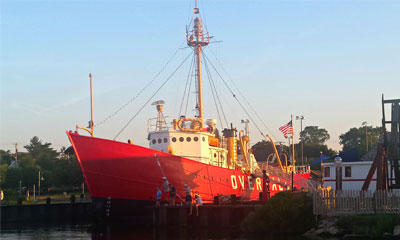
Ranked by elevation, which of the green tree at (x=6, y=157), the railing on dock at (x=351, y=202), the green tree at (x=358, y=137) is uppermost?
the green tree at (x=358, y=137)

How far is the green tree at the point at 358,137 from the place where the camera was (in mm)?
110375

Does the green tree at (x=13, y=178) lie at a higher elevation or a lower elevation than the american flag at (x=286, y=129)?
lower

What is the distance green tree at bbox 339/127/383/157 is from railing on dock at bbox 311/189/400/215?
280 feet

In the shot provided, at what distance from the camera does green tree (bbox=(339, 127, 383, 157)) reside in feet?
362

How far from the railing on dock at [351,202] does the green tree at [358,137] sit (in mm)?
85426

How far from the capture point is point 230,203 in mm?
32844

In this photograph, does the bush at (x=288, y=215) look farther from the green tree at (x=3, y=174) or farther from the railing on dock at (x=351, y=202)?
the green tree at (x=3, y=174)

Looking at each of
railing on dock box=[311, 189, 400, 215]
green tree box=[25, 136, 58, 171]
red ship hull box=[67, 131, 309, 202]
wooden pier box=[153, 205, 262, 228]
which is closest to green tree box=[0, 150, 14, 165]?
green tree box=[25, 136, 58, 171]

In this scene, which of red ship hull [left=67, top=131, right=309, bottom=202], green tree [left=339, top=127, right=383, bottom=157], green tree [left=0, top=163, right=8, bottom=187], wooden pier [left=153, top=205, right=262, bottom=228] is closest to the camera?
wooden pier [left=153, top=205, right=262, bottom=228]

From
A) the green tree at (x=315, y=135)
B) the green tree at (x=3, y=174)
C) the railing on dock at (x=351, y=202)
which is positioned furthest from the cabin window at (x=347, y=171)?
the green tree at (x=315, y=135)

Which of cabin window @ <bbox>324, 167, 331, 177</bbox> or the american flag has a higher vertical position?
the american flag

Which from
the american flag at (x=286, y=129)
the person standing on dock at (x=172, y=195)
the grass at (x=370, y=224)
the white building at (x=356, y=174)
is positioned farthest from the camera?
the american flag at (x=286, y=129)

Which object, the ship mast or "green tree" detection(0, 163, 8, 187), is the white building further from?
"green tree" detection(0, 163, 8, 187)

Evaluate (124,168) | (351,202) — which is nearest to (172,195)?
(124,168)
